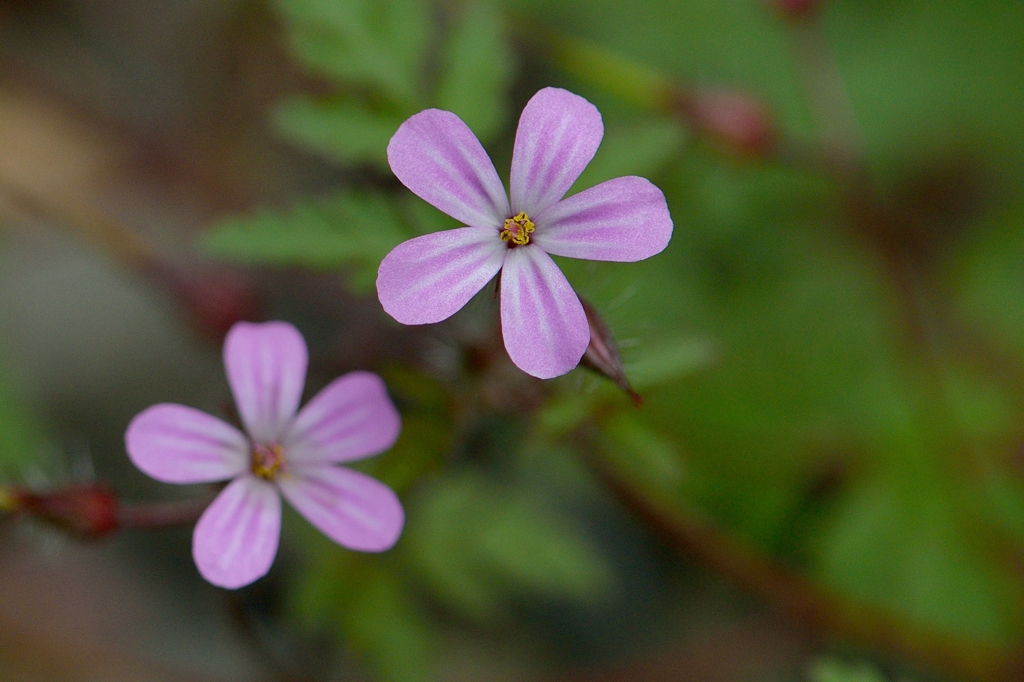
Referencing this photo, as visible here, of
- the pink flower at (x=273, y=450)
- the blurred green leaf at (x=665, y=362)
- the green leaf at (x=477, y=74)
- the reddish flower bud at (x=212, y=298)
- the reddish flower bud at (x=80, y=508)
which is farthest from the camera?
the reddish flower bud at (x=212, y=298)

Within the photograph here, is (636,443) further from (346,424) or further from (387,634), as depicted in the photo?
(387,634)

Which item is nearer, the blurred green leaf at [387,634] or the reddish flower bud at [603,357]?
the reddish flower bud at [603,357]

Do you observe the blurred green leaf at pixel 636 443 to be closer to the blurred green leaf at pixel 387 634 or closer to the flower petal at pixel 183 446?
the flower petal at pixel 183 446

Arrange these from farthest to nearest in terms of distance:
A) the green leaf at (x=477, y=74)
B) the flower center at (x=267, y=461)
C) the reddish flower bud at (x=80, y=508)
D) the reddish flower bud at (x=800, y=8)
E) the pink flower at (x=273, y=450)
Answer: the reddish flower bud at (x=800, y=8) → the green leaf at (x=477, y=74) → the reddish flower bud at (x=80, y=508) → the flower center at (x=267, y=461) → the pink flower at (x=273, y=450)

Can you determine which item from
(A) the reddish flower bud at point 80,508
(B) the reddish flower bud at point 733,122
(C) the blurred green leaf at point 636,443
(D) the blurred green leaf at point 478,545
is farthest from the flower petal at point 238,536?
(B) the reddish flower bud at point 733,122

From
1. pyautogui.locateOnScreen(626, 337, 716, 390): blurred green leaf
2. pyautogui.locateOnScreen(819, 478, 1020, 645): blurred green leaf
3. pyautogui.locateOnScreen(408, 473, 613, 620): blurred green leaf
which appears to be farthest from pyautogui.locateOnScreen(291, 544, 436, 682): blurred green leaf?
pyautogui.locateOnScreen(819, 478, 1020, 645): blurred green leaf

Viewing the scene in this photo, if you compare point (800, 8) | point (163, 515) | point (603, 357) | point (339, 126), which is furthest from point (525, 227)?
point (800, 8)

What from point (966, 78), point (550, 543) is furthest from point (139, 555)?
point (966, 78)

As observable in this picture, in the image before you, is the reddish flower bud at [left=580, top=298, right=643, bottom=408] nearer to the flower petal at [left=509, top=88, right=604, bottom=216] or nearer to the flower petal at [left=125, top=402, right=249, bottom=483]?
the flower petal at [left=509, top=88, right=604, bottom=216]
